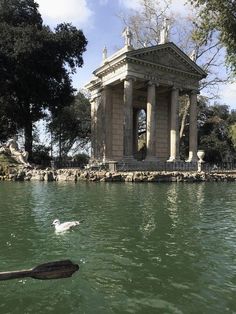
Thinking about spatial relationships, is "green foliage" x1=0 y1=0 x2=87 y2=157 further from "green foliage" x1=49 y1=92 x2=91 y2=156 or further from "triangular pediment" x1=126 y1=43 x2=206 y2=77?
"green foliage" x1=49 y1=92 x2=91 y2=156

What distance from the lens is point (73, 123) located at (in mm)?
61938

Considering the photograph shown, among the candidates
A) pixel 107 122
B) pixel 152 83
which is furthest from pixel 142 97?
pixel 152 83

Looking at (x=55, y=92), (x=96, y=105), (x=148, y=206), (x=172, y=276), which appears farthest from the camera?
(x=96, y=105)

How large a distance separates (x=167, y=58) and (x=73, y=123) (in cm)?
2198

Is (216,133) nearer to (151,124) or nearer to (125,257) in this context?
(151,124)

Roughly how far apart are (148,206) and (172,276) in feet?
28.6

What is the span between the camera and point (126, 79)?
136ft

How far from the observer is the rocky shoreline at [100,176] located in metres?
30.4

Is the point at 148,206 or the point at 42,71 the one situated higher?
the point at 42,71

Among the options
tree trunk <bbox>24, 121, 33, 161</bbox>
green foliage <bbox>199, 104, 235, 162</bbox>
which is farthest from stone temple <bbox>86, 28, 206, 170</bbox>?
green foliage <bbox>199, 104, 235, 162</bbox>

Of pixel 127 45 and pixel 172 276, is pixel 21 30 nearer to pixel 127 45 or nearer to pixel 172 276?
pixel 127 45

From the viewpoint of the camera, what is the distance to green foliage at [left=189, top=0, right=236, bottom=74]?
19234mm

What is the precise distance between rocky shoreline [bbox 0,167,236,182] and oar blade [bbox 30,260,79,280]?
81.1 feet

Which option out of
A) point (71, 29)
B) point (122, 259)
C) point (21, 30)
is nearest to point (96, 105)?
point (71, 29)
